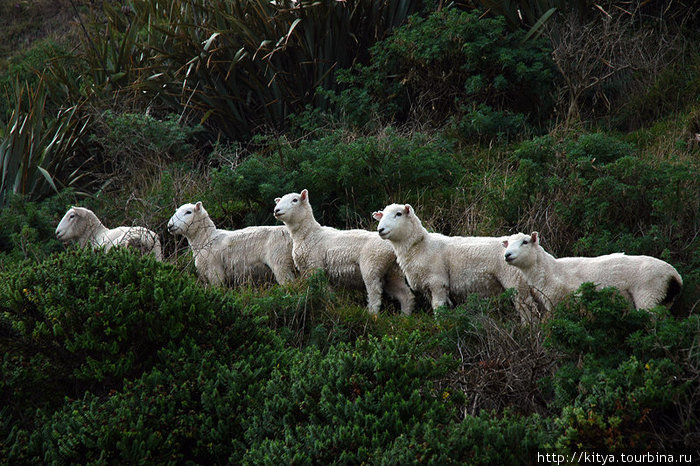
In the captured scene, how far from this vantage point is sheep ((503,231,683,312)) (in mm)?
5516

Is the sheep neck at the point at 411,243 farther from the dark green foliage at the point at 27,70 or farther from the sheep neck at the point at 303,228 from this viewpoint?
the dark green foliage at the point at 27,70

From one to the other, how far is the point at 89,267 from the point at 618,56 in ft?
25.3

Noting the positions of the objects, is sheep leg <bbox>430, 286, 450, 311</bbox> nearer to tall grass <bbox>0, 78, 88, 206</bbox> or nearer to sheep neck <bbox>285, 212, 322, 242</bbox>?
sheep neck <bbox>285, 212, 322, 242</bbox>

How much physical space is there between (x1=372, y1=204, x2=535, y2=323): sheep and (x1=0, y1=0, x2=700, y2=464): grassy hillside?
1.08ft

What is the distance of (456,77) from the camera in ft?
33.9

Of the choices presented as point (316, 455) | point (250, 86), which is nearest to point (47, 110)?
point (250, 86)

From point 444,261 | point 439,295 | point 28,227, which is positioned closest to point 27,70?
point 28,227

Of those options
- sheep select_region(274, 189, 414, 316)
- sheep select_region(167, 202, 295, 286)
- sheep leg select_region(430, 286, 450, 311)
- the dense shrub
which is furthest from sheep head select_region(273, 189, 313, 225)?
the dense shrub

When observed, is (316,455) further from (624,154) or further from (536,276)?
(624,154)

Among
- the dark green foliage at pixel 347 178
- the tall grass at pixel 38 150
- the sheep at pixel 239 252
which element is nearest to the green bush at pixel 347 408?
the sheep at pixel 239 252

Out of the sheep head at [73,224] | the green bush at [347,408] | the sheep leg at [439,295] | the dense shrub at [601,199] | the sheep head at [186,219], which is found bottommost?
the sheep head at [73,224]

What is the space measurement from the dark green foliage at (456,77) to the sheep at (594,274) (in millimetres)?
3980

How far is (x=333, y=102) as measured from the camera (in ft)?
35.3

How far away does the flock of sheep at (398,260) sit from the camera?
18.9 ft
